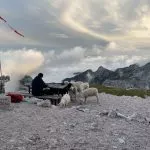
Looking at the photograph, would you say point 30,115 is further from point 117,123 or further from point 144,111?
point 144,111

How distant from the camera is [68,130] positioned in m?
21.2

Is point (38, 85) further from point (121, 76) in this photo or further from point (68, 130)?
point (121, 76)

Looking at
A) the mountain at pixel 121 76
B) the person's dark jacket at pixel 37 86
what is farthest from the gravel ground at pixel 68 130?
the mountain at pixel 121 76

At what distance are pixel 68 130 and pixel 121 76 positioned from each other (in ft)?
257

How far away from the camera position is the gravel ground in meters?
19.0

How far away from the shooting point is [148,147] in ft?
62.8

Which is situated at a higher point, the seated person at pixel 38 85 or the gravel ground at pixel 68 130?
the seated person at pixel 38 85

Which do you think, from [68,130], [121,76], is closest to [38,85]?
[68,130]

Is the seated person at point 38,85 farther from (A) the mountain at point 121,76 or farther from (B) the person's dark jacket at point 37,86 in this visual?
(A) the mountain at point 121,76

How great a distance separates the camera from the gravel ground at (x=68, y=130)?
18984 millimetres

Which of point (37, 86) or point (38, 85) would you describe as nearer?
point (38, 85)

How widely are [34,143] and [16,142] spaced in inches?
27.4

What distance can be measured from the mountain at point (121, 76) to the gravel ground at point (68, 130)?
63308mm

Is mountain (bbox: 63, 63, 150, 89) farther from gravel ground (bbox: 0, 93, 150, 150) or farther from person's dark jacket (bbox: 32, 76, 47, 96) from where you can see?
gravel ground (bbox: 0, 93, 150, 150)
